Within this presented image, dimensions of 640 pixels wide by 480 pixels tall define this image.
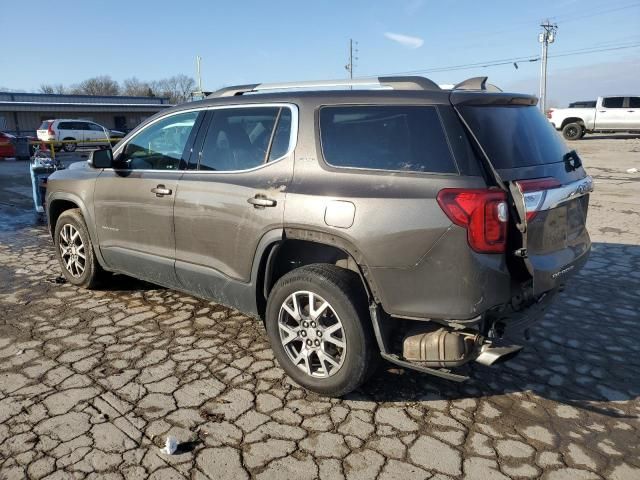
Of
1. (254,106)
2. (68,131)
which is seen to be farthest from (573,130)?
(68,131)

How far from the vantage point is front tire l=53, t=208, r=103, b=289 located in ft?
16.6

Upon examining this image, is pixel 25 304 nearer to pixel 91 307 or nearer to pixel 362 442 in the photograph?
pixel 91 307

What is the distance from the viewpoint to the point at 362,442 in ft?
9.36

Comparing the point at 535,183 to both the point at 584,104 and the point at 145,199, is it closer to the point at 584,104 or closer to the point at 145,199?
the point at 145,199

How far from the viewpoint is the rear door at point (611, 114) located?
25.0 meters

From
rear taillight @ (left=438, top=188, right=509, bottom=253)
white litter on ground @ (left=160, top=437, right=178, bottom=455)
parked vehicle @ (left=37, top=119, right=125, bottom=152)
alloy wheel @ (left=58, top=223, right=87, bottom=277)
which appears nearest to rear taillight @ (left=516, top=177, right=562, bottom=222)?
rear taillight @ (left=438, top=188, right=509, bottom=253)

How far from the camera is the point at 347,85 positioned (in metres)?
3.42

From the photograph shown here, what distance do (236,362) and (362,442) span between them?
126cm

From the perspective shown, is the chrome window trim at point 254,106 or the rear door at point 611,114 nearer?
the chrome window trim at point 254,106

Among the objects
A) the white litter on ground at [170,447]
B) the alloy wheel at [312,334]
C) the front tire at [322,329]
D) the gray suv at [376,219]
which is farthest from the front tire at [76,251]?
the white litter on ground at [170,447]

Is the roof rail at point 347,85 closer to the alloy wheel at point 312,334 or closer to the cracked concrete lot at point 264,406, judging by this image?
the alloy wheel at point 312,334

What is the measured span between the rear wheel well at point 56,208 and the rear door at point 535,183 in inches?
163

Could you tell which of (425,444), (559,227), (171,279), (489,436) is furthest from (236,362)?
(559,227)

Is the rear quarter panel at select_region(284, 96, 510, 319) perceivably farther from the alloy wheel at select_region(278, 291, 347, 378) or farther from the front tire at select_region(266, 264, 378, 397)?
the alloy wheel at select_region(278, 291, 347, 378)
